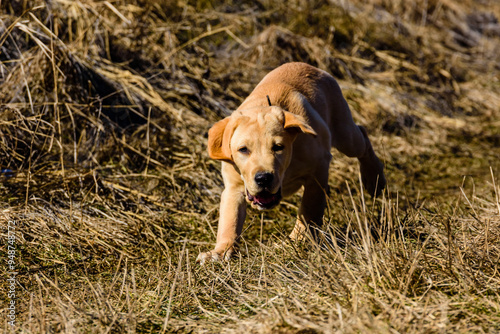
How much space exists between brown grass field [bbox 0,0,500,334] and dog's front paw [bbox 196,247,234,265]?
0.11 m

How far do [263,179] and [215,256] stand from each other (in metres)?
0.63

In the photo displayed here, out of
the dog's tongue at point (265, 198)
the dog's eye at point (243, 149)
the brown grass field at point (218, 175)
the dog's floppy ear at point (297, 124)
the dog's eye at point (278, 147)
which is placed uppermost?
the dog's floppy ear at point (297, 124)

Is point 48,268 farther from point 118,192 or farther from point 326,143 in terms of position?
point 326,143

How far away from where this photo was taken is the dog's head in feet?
11.1

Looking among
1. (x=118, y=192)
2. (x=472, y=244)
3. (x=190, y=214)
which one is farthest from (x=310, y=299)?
(x=118, y=192)

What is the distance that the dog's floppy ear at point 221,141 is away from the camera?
3576 millimetres

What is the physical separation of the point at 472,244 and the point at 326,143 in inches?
55.9

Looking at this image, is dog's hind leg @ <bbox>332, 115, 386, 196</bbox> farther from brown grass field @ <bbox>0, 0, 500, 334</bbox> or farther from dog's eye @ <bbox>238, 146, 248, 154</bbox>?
dog's eye @ <bbox>238, 146, 248, 154</bbox>

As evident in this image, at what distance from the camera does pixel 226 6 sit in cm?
847

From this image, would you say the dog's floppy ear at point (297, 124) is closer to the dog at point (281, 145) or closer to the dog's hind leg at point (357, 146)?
the dog at point (281, 145)

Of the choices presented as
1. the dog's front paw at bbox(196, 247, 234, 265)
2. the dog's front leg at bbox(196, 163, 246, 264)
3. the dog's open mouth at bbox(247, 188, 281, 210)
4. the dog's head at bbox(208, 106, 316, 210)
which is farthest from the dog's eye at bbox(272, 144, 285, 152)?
the dog's front paw at bbox(196, 247, 234, 265)

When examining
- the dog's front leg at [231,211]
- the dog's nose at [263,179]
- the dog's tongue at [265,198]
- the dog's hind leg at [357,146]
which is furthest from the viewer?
the dog's hind leg at [357,146]

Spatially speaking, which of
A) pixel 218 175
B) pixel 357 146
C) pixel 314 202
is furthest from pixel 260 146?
pixel 218 175

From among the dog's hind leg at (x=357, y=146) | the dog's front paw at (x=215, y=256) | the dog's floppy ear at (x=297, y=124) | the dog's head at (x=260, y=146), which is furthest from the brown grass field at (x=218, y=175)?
the dog's floppy ear at (x=297, y=124)
